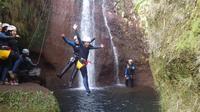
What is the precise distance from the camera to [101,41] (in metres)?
20.8

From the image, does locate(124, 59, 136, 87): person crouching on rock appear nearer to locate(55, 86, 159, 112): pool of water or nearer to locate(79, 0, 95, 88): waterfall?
locate(55, 86, 159, 112): pool of water

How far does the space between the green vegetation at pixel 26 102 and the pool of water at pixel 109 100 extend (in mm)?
2695

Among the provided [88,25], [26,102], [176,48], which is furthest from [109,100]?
[176,48]

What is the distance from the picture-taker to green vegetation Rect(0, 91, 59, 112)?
10.5 m

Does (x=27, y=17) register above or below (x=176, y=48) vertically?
above

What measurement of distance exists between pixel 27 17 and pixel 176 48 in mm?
11018

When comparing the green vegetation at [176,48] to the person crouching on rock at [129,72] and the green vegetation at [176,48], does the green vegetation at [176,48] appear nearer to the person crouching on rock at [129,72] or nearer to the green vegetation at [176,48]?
the green vegetation at [176,48]

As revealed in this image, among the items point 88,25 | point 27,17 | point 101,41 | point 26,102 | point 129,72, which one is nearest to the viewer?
point 26,102

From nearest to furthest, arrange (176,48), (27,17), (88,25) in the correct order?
(176,48) → (27,17) → (88,25)

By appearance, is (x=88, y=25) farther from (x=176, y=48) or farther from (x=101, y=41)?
(x=176, y=48)

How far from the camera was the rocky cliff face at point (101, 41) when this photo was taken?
64.2 ft

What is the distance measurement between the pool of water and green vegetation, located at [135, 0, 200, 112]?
21.6 ft

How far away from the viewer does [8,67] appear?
12.2m

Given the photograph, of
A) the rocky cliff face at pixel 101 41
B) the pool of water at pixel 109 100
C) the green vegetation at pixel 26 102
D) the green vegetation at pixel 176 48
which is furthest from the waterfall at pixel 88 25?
the green vegetation at pixel 176 48
